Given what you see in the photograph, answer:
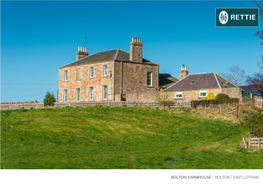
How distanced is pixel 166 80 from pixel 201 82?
10.1 metres

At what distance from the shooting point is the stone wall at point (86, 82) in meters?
44.2

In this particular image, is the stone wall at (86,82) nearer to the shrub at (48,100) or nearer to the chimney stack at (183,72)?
the shrub at (48,100)

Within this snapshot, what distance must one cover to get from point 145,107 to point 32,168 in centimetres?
2340

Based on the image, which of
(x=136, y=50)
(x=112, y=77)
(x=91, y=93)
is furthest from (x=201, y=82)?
(x=91, y=93)

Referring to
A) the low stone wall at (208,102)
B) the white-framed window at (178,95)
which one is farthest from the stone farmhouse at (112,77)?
the low stone wall at (208,102)

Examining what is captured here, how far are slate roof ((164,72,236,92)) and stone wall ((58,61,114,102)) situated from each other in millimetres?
9278

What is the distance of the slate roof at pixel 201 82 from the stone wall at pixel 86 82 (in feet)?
30.4

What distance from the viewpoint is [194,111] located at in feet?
103

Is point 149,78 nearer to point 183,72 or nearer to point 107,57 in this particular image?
point 107,57

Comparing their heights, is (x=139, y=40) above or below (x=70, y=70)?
above

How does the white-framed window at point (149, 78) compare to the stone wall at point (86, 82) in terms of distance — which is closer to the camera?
the stone wall at point (86, 82)

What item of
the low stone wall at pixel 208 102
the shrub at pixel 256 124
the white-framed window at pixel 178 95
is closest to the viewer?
the shrub at pixel 256 124

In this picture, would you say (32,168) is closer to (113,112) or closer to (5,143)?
(5,143)
